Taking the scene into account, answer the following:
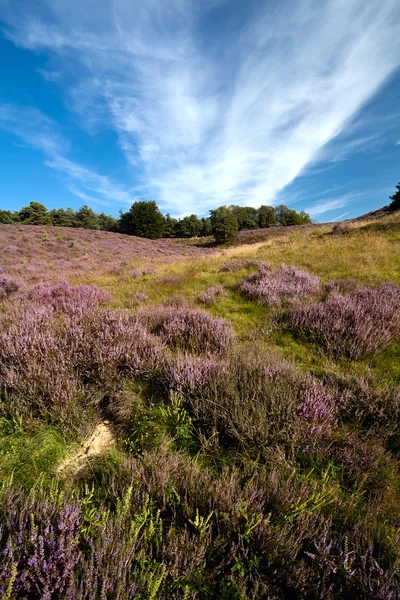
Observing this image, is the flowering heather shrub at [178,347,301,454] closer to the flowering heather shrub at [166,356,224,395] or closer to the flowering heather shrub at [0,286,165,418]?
the flowering heather shrub at [166,356,224,395]

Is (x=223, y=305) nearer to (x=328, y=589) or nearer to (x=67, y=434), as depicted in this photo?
(x=67, y=434)

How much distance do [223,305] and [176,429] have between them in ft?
12.3

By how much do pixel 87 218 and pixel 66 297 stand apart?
63676 millimetres

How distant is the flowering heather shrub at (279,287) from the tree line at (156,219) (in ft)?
123

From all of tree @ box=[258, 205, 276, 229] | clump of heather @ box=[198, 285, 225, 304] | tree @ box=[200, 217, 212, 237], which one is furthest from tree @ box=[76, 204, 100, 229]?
clump of heather @ box=[198, 285, 225, 304]

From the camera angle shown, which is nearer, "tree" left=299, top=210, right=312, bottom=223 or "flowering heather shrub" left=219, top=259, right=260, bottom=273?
"flowering heather shrub" left=219, top=259, right=260, bottom=273

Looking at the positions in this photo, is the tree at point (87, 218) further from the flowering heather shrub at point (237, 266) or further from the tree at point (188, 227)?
the flowering heather shrub at point (237, 266)

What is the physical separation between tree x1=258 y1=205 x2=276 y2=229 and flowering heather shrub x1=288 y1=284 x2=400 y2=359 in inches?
2630

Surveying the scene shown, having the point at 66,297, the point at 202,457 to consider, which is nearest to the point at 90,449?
the point at 202,457

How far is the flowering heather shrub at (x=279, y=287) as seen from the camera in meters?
5.58

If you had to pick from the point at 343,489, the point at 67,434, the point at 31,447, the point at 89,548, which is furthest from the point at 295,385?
the point at 31,447

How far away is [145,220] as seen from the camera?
49.3 m

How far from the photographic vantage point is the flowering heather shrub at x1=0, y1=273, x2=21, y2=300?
814cm

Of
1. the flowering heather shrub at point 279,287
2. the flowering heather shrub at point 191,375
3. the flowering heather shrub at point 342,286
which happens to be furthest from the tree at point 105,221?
the flowering heather shrub at point 191,375
